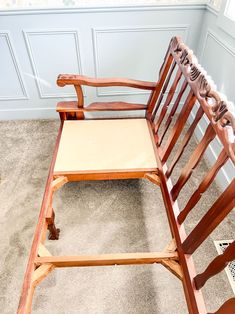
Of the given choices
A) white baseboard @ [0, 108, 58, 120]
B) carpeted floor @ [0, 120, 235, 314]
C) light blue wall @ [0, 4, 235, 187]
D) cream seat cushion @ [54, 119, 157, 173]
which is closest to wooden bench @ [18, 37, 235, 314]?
cream seat cushion @ [54, 119, 157, 173]

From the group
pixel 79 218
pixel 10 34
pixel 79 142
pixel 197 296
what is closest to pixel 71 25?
pixel 10 34

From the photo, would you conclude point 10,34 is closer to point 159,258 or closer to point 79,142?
point 79,142

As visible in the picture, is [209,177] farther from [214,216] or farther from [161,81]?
[161,81]

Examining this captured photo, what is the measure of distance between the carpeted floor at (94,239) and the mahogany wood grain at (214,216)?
1.81ft

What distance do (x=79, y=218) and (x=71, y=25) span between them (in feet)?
5.13

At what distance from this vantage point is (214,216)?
760mm

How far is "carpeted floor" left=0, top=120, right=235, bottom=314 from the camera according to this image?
1278 mm

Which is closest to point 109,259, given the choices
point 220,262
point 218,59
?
point 220,262

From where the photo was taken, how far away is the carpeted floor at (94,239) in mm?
1278

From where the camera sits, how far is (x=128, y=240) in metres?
1.52

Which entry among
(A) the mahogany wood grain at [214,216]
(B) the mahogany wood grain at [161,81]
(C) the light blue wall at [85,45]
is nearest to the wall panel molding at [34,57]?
(C) the light blue wall at [85,45]

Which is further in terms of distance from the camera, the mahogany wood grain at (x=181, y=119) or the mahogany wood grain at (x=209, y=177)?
the mahogany wood grain at (x=181, y=119)

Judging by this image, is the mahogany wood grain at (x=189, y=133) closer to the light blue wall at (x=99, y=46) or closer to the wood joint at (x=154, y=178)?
the wood joint at (x=154, y=178)

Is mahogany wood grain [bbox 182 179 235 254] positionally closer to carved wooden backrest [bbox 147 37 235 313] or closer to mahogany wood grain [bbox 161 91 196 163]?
carved wooden backrest [bbox 147 37 235 313]
